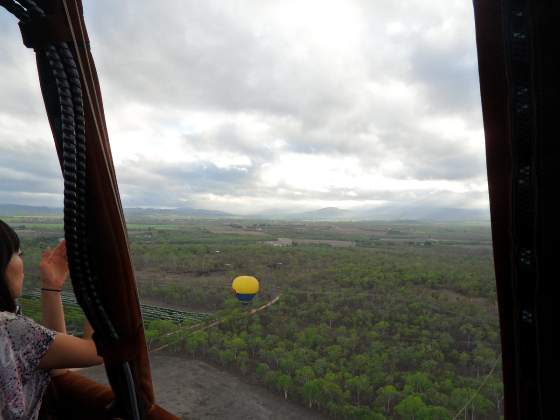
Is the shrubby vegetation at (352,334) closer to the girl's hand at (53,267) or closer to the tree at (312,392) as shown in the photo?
the tree at (312,392)

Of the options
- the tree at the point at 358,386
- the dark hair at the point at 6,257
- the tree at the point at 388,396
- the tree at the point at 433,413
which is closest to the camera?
the dark hair at the point at 6,257

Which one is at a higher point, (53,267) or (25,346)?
(53,267)

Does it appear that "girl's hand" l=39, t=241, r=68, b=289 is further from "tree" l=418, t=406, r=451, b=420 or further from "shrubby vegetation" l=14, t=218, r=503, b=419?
"tree" l=418, t=406, r=451, b=420

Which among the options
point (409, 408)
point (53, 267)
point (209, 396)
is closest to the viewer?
point (53, 267)

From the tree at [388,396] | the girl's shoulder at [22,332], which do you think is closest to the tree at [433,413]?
the tree at [388,396]

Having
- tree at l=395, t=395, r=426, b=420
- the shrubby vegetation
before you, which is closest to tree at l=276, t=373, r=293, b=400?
the shrubby vegetation

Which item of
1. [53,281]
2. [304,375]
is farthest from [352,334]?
[53,281]

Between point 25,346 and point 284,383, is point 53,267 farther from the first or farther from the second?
point 284,383
